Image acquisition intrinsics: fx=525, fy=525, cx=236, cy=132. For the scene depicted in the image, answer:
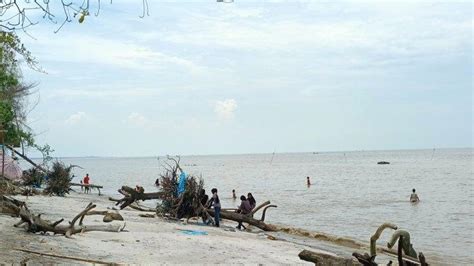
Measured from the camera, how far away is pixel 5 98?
12328mm

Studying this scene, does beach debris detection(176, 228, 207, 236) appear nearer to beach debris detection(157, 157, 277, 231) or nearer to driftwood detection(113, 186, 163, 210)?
beach debris detection(157, 157, 277, 231)

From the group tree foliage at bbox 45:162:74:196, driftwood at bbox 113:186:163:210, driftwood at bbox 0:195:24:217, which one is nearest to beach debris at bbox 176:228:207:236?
driftwood at bbox 0:195:24:217

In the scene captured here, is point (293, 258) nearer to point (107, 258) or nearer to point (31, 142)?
point (107, 258)

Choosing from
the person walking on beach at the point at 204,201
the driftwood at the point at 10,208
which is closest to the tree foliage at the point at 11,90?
the driftwood at the point at 10,208

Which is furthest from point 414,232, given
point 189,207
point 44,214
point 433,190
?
point 433,190

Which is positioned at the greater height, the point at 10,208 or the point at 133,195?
the point at 10,208

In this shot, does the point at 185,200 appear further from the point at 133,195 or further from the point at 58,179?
the point at 58,179

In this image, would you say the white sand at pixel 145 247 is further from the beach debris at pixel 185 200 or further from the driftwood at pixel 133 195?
the driftwood at pixel 133 195

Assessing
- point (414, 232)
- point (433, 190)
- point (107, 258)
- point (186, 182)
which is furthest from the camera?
point (433, 190)

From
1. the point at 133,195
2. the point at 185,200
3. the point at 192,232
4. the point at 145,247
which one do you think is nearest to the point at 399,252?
the point at 145,247

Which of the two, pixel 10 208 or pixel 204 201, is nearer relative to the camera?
pixel 10 208

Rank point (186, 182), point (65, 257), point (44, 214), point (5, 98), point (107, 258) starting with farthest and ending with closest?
point (186, 182), point (44, 214), point (5, 98), point (107, 258), point (65, 257)

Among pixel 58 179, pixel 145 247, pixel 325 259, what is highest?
pixel 325 259

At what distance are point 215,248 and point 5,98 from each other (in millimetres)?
6039
